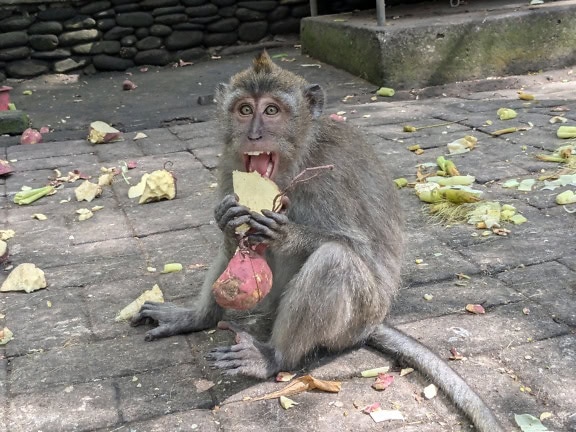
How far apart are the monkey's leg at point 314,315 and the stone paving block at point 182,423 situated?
0.27m

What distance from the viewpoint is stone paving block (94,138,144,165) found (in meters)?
6.50

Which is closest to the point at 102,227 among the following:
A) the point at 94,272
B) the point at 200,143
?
the point at 94,272

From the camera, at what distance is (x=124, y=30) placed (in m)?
10.8

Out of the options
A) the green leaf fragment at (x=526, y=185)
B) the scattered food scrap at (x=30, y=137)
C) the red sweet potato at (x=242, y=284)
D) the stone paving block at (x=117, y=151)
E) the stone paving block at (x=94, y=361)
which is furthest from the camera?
the scattered food scrap at (x=30, y=137)

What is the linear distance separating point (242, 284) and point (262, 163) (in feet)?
2.09

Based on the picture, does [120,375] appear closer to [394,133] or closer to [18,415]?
[18,415]

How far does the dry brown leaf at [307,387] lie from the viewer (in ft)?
9.86

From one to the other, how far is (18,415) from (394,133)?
4529 millimetres

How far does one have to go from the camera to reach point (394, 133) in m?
6.74

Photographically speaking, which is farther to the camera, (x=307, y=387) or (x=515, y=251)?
(x=515, y=251)

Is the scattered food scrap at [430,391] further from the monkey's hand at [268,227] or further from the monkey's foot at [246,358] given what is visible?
the monkey's hand at [268,227]

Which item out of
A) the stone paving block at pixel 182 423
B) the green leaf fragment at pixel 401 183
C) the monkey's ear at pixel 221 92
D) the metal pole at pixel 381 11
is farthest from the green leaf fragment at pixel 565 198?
the metal pole at pixel 381 11

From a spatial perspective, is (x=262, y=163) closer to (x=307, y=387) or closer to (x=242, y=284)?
(x=242, y=284)

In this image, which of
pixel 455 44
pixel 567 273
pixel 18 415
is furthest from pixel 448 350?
pixel 455 44
